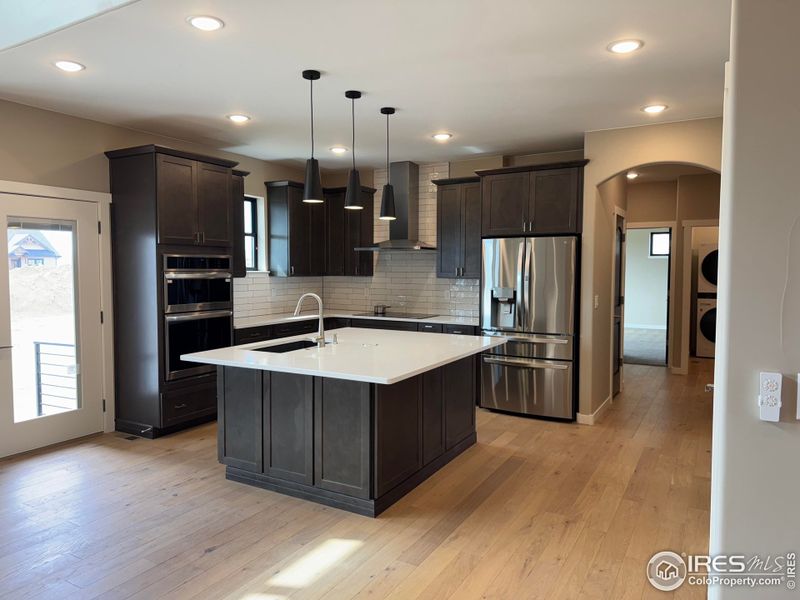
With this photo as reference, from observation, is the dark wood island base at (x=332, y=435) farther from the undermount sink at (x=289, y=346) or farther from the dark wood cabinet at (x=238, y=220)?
the dark wood cabinet at (x=238, y=220)

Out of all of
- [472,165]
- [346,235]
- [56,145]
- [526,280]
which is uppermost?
[472,165]

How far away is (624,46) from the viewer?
305cm

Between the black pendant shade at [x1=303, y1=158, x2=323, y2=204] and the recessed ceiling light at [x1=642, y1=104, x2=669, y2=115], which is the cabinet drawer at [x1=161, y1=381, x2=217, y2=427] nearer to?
the black pendant shade at [x1=303, y1=158, x2=323, y2=204]

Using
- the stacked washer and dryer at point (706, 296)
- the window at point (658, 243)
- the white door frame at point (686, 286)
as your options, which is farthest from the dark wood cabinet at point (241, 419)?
the window at point (658, 243)

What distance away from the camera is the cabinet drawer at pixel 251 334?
5.36 meters

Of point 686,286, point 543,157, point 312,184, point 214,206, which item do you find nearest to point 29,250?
point 214,206

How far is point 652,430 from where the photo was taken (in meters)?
4.91

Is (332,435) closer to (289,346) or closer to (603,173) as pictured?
(289,346)

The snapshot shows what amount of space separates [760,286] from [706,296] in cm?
818

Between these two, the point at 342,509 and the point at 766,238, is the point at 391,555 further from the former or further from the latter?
the point at 766,238

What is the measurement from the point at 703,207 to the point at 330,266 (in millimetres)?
5266

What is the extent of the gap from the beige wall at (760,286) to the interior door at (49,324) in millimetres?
4599

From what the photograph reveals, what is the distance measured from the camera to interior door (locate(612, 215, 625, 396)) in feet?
19.5

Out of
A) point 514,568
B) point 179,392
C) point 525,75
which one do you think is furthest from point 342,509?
point 525,75
